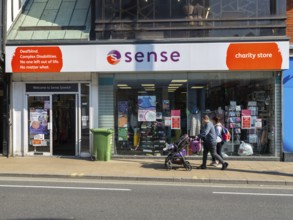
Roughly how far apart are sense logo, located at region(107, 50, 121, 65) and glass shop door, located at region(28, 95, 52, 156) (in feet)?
9.55

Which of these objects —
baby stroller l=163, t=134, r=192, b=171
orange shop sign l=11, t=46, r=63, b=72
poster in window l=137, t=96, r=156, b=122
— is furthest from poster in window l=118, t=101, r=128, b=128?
baby stroller l=163, t=134, r=192, b=171

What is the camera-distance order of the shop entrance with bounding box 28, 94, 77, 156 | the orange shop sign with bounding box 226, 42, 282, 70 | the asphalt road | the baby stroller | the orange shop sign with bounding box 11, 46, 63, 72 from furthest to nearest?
1. the shop entrance with bounding box 28, 94, 77, 156
2. the orange shop sign with bounding box 11, 46, 63, 72
3. the orange shop sign with bounding box 226, 42, 282, 70
4. the baby stroller
5. the asphalt road

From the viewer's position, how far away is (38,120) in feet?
50.7

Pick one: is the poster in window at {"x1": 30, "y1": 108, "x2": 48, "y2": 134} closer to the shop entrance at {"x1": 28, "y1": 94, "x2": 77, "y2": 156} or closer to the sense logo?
the shop entrance at {"x1": 28, "y1": 94, "x2": 77, "y2": 156}

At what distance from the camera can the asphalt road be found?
275 inches

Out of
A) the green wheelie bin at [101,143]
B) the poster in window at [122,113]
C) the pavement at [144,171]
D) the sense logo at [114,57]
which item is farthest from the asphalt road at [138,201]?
the sense logo at [114,57]

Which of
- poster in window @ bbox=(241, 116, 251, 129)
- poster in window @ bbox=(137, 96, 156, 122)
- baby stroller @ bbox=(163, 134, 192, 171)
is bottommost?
baby stroller @ bbox=(163, 134, 192, 171)

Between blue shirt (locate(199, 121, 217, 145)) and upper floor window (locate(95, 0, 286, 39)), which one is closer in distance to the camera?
blue shirt (locate(199, 121, 217, 145))

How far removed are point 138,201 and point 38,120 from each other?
27.4ft

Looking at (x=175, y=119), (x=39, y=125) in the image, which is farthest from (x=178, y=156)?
(x=39, y=125)

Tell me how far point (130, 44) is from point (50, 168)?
485cm

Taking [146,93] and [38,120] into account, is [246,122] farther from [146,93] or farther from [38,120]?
[38,120]

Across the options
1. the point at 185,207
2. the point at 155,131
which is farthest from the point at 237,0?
the point at 185,207

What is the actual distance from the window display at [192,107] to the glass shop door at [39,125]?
2527 millimetres
